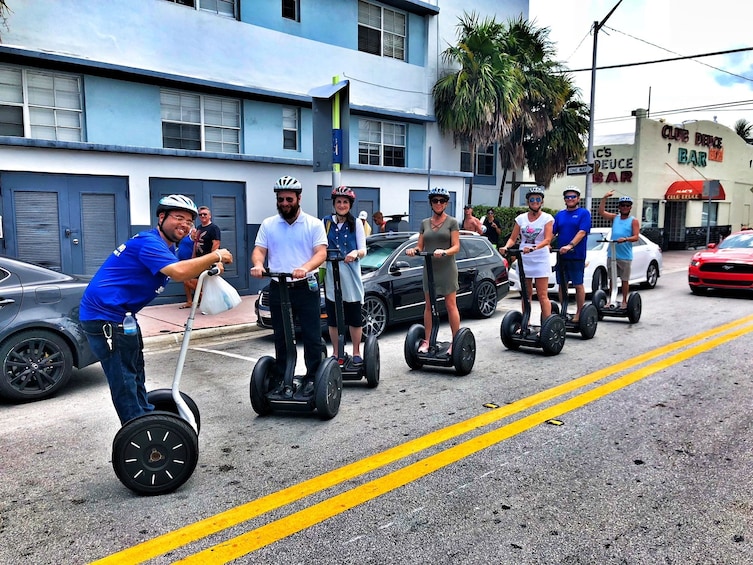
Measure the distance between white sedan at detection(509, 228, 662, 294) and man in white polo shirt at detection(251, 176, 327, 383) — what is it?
6667 millimetres

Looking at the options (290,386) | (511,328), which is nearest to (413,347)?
(511,328)

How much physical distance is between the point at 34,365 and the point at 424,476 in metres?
4.08

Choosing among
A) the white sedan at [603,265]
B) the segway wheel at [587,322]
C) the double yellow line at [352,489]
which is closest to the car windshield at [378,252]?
the white sedan at [603,265]

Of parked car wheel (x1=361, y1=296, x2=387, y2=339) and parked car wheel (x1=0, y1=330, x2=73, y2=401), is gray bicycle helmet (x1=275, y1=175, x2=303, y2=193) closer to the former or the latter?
parked car wheel (x1=0, y1=330, x2=73, y2=401)

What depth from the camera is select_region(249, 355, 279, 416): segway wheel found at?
515 cm

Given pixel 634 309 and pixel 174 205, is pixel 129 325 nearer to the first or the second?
pixel 174 205

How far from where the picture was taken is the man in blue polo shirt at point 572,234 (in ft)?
26.9

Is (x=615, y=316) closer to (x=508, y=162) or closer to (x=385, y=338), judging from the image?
(x=385, y=338)

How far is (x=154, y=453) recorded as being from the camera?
12.2 feet

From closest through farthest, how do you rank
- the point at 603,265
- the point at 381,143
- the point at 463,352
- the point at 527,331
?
the point at 463,352, the point at 527,331, the point at 603,265, the point at 381,143

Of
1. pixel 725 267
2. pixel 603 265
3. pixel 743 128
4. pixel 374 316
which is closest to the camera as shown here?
pixel 374 316

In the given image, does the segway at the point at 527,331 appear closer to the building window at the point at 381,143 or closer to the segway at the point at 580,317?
the segway at the point at 580,317

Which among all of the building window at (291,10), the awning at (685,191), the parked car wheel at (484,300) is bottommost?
the parked car wheel at (484,300)

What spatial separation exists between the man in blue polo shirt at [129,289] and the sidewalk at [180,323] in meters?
5.04
